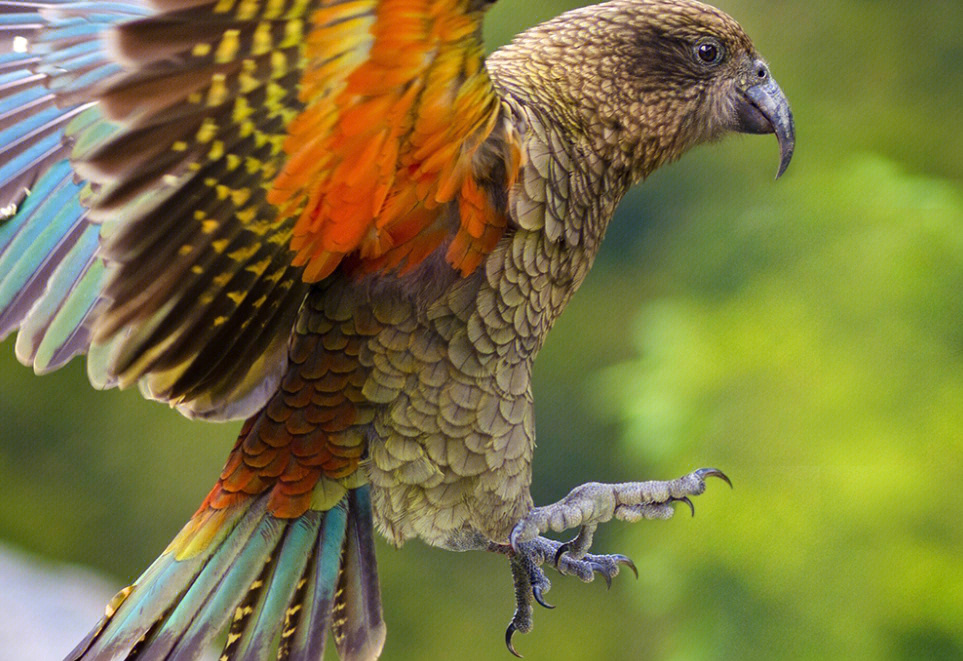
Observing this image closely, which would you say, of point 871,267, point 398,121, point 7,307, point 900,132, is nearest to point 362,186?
point 398,121

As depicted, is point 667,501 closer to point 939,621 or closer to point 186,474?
point 939,621

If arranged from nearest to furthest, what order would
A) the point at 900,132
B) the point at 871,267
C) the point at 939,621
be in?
the point at 939,621 < the point at 871,267 < the point at 900,132

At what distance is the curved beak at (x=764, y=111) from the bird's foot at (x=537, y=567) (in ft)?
1.35

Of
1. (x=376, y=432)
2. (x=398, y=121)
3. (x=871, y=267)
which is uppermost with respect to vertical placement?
(x=398, y=121)

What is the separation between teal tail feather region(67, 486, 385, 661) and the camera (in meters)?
0.83

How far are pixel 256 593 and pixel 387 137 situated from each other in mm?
415

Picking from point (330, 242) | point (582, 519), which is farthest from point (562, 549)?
point (330, 242)

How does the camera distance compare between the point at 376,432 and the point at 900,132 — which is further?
the point at 900,132

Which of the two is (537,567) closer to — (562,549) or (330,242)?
(562,549)

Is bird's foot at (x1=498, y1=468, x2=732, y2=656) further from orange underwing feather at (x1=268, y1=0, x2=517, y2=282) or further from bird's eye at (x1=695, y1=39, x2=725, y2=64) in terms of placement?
bird's eye at (x1=695, y1=39, x2=725, y2=64)

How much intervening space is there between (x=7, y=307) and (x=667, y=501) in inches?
23.5

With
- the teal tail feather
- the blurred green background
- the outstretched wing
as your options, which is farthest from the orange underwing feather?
the blurred green background

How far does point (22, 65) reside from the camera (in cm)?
92

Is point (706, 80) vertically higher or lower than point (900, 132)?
higher
